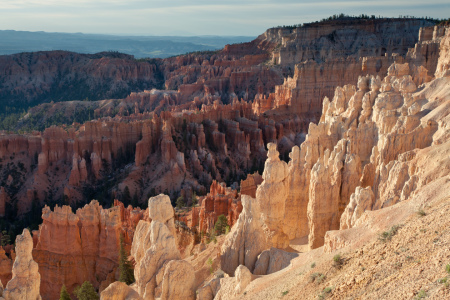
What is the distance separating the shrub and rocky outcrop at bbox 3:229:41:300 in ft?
39.2

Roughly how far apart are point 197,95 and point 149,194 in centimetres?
4851

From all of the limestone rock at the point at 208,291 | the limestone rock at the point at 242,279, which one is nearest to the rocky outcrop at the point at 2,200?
the limestone rock at the point at 208,291

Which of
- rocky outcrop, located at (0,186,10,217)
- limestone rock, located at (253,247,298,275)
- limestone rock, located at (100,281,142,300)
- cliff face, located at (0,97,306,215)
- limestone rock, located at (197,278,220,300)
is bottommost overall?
rocky outcrop, located at (0,186,10,217)

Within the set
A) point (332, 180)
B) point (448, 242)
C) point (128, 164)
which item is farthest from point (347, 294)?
point (128, 164)

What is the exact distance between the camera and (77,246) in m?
31.3

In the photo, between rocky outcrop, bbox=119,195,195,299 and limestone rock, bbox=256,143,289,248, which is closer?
rocky outcrop, bbox=119,195,195,299

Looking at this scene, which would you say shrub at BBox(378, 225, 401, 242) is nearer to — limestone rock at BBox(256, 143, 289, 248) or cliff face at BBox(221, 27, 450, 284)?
cliff face at BBox(221, 27, 450, 284)

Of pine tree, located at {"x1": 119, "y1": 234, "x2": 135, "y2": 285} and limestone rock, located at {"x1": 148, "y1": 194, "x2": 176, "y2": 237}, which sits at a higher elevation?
limestone rock, located at {"x1": 148, "y1": 194, "x2": 176, "y2": 237}

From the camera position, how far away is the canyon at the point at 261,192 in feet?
43.9

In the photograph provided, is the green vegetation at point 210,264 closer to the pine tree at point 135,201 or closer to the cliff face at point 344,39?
the pine tree at point 135,201

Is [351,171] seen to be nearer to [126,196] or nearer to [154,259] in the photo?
[154,259]

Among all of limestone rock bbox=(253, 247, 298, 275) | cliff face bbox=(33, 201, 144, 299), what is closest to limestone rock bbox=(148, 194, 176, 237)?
limestone rock bbox=(253, 247, 298, 275)

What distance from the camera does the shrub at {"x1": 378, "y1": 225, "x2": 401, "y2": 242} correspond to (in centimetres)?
1231

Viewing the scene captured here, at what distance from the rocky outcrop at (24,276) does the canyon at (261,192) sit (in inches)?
2.8
